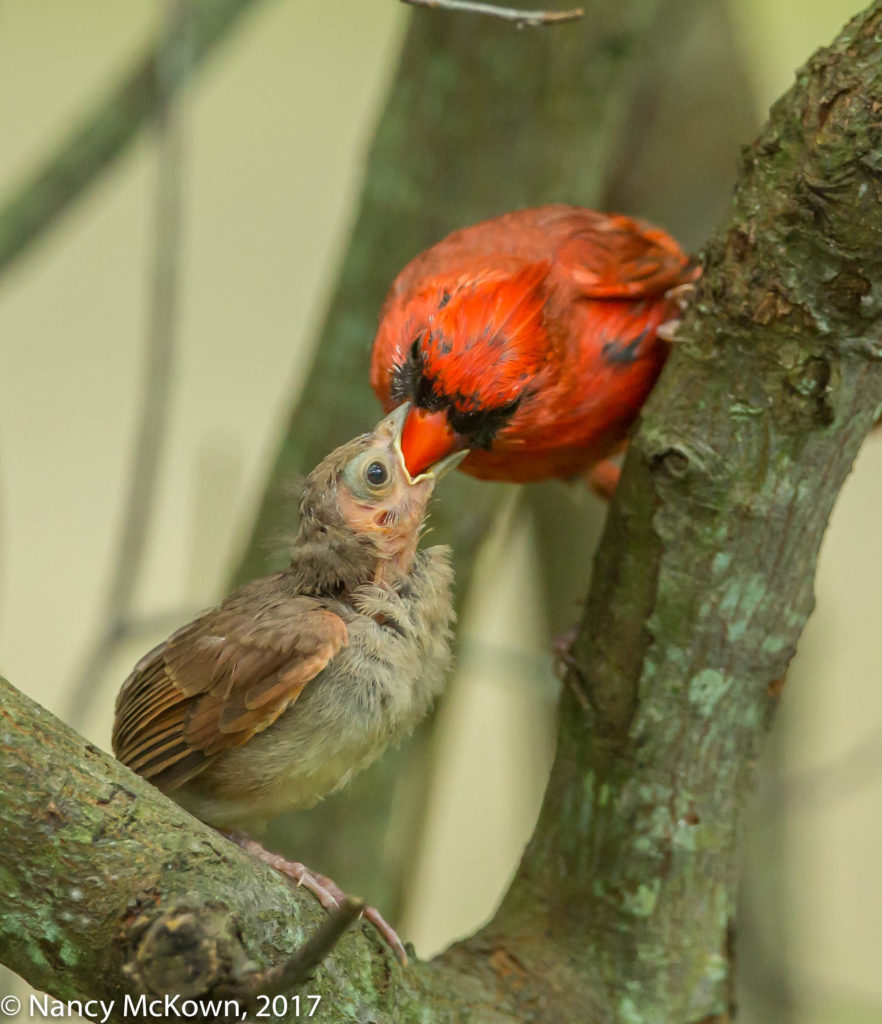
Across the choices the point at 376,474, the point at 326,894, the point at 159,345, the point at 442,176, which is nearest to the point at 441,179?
the point at 442,176

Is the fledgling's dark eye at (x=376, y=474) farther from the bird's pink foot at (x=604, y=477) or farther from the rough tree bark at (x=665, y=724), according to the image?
the bird's pink foot at (x=604, y=477)

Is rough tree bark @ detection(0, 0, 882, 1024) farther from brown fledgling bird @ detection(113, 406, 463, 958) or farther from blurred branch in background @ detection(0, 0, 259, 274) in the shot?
blurred branch in background @ detection(0, 0, 259, 274)

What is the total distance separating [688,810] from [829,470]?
2.08ft

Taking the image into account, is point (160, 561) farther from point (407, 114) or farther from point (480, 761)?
point (407, 114)

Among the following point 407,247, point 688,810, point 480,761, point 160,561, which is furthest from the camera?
point 480,761

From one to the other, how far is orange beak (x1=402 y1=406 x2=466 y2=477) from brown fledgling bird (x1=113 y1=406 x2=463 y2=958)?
0.05 meters

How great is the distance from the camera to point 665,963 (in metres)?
2.18

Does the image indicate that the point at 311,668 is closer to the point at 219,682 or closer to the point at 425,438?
the point at 219,682

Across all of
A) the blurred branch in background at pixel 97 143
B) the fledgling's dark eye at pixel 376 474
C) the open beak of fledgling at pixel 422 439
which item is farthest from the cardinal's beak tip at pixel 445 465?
the blurred branch in background at pixel 97 143

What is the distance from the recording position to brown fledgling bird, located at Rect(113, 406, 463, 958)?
190 centimetres

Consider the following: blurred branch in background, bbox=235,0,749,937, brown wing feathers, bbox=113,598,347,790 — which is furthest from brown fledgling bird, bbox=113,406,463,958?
blurred branch in background, bbox=235,0,749,937


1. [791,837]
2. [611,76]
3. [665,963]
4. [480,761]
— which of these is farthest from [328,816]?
[480,761]

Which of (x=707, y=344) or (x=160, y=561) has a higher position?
(x=160, y=561)

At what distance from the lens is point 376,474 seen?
82.9 inches
